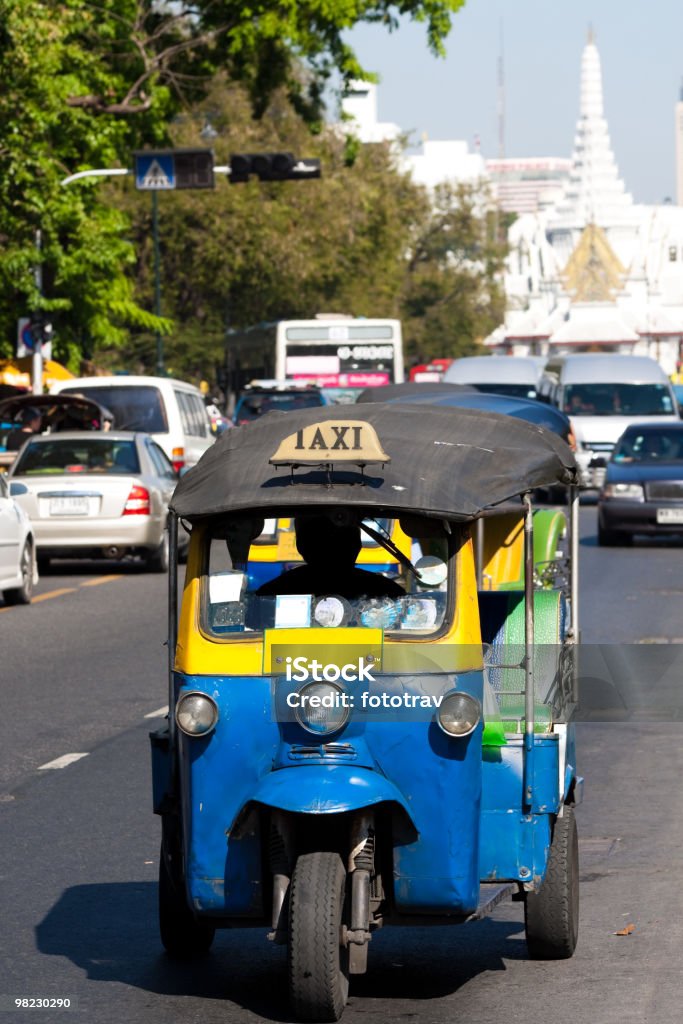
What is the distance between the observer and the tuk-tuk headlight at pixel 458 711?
19.3 ft

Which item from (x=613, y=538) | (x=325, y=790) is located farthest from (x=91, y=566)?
(x=325, y=790)

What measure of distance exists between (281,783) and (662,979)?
1.43 meters

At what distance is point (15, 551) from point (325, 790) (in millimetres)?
13480

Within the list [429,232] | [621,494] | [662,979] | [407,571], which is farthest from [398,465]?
[429,232]

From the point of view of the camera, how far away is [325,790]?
5.70m

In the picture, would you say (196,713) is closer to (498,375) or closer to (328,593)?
(328,593)

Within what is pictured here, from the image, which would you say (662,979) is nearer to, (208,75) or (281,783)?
(281,783)

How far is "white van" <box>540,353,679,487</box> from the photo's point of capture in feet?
123

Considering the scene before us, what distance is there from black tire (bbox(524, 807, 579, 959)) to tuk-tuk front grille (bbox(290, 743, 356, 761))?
88 centimetres

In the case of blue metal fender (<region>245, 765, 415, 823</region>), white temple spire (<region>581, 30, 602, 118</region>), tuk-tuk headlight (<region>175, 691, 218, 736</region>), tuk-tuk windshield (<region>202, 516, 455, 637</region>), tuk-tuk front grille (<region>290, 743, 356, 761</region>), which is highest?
white temple spire (<region>581, 30, 602, 118</region>)

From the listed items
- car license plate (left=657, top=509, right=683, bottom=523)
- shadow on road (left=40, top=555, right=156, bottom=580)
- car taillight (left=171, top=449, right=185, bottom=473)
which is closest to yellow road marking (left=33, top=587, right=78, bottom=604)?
shadow on road (left=40, top=555, right=156, bottom=580)

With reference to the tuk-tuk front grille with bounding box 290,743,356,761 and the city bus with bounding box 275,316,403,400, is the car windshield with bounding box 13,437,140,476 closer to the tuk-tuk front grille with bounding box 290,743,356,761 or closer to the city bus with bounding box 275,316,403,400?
the tuk-tuk front grille with bounding box 290,743,356,761

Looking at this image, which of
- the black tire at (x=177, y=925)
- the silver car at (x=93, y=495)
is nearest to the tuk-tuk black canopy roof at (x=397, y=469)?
the black tire at (x=177, y=925)

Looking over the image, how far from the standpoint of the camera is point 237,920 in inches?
236
